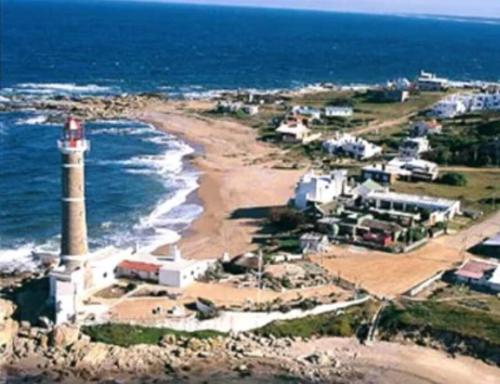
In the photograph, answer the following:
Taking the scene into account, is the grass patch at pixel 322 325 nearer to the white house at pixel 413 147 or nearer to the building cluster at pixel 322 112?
the white house at pixel 413 147

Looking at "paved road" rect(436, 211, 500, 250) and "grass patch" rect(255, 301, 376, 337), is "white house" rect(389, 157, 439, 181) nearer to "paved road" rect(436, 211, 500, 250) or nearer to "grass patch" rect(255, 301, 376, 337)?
"paved road" rect(436, 211, 500, 250)

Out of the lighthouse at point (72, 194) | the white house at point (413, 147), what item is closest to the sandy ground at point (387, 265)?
the lighthouse at point (72, 194)

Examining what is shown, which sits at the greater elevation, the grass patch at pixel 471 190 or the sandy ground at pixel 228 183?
the grass patch at pixel 471 190

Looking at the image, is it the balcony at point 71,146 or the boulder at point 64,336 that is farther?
the balcony at point 71,146

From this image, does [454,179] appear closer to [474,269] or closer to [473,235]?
[473,235]

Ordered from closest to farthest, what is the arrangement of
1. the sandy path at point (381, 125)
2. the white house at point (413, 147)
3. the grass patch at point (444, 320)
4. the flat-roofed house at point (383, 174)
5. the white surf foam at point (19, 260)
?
the grass patch at point (444, 320)
the white surf foam at point (19, 260)
the flat-roofed house at point (383, 174)
the white house at point (413, 147)
the sandy path at point (381, 125)

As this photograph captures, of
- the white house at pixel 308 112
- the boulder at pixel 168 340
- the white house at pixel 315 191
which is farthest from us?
the white house at pixel 308 112

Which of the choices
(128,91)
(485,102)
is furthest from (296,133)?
(128,91)

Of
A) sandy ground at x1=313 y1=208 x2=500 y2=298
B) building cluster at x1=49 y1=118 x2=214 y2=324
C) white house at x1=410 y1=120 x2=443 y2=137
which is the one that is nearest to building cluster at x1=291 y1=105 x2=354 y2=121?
white house at x1=410 y1=120 x2=443 y2=137
